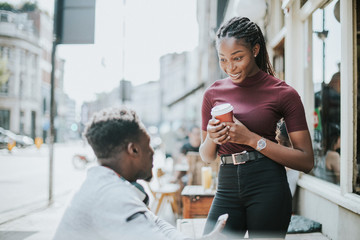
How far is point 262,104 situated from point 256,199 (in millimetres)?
467

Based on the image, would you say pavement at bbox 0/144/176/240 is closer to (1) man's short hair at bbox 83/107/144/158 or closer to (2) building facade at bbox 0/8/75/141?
(1) man's short hair at bbox 83/107/144/158

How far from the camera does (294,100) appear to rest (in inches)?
61.0

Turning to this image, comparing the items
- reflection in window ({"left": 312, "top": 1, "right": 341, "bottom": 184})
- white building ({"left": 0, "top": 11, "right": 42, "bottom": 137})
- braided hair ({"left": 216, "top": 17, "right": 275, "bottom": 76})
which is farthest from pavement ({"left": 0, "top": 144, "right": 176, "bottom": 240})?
white building ({"left": 0, "top": 11, "right": 42, "bottom": 137})

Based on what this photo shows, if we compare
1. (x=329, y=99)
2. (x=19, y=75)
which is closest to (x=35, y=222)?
(x=329, y=99)

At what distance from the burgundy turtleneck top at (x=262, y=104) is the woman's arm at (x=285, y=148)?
6 centimetres

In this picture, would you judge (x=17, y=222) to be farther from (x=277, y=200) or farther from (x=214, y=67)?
(x=214, y=67)

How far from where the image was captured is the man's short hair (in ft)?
4.16

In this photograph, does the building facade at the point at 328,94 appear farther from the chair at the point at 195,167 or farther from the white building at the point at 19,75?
the white building at the point at 19,75

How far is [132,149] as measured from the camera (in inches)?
51.6

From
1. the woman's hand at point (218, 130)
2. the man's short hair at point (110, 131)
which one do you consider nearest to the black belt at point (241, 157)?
the woman's hand at point (218, 130)

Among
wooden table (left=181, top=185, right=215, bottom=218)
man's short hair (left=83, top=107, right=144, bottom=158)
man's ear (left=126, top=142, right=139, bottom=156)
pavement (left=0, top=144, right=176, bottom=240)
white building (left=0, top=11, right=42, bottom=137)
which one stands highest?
white building (left=0, top=11, right=42, bottom=137)

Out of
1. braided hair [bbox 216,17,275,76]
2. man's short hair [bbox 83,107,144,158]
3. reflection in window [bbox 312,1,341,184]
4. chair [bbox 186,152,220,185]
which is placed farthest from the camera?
chair [bbox 186,152,220,185]

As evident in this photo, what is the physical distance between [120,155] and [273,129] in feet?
2.61

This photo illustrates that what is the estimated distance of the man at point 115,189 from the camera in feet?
3.64
